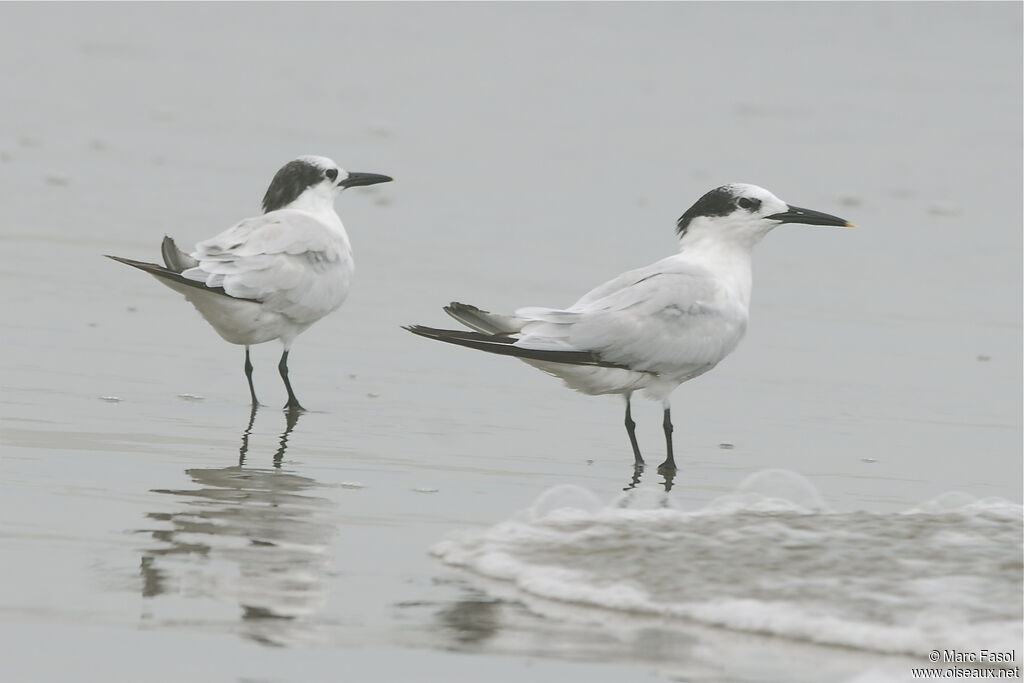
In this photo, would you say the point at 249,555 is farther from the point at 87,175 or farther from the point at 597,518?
the point at 87,175

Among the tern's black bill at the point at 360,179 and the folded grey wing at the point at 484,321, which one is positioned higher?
the tern's black bill at the point at 360,179

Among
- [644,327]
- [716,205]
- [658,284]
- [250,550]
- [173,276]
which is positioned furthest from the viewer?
[716,205]

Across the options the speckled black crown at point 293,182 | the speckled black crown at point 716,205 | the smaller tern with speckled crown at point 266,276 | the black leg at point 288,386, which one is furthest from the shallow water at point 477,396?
the speckled black crown at point 716,205

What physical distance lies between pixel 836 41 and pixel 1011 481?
16.7 metres

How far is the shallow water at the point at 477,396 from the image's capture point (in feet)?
14.2

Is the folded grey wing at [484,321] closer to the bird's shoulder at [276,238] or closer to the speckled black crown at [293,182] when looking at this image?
the bird's shoulder at [276,238]

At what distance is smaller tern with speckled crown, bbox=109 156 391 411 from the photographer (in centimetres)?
717

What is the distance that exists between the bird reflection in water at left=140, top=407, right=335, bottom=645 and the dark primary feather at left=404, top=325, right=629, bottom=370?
0.69 m

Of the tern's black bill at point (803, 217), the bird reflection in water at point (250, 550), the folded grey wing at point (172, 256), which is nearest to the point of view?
the bird reflection in water at point (250, 550)

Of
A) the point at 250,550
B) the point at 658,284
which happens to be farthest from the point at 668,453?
the point at 250,550

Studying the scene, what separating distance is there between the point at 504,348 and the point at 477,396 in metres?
1.23

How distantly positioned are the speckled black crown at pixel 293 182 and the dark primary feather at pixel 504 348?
82.2 inches

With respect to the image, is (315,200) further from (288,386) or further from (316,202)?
(288,386)

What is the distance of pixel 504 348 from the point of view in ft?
20.8
